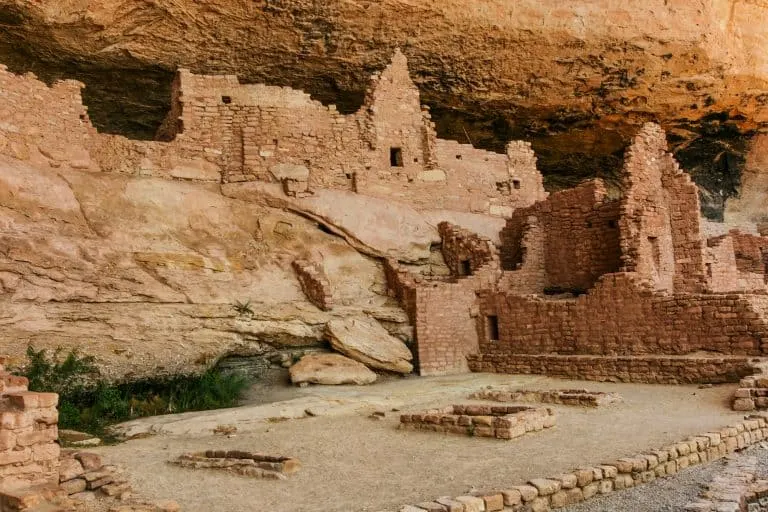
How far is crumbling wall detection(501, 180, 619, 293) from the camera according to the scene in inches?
581

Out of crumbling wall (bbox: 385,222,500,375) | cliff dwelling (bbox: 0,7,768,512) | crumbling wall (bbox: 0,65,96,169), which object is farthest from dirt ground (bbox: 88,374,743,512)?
crumbling wall (bbox: 0,65,96,169)

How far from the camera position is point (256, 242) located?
13562 millimetres

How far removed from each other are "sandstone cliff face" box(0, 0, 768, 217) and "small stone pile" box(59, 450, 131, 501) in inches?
389

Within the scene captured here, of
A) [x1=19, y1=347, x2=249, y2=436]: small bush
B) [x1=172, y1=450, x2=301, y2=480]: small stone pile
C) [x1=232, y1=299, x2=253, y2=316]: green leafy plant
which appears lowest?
[x1=172, y1=450, x2=301, y2=480]: small stone pile

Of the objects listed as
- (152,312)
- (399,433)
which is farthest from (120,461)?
(152,312)

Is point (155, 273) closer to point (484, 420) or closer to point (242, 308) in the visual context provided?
point (242, 308)

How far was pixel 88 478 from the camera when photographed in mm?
5984

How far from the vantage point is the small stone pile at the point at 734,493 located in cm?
529

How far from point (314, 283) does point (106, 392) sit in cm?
435

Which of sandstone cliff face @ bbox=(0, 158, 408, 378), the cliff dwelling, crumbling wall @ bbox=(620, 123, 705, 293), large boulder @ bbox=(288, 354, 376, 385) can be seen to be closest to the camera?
the cliff dwelling

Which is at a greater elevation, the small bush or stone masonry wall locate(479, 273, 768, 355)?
stone masonry wall locate(479, 273, 768, 355)

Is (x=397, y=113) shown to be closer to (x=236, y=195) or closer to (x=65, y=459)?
(x=236, y=195)

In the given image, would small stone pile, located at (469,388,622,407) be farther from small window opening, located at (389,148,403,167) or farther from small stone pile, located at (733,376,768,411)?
small window opening, located at (389,148,403,167)

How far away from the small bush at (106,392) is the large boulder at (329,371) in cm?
103
